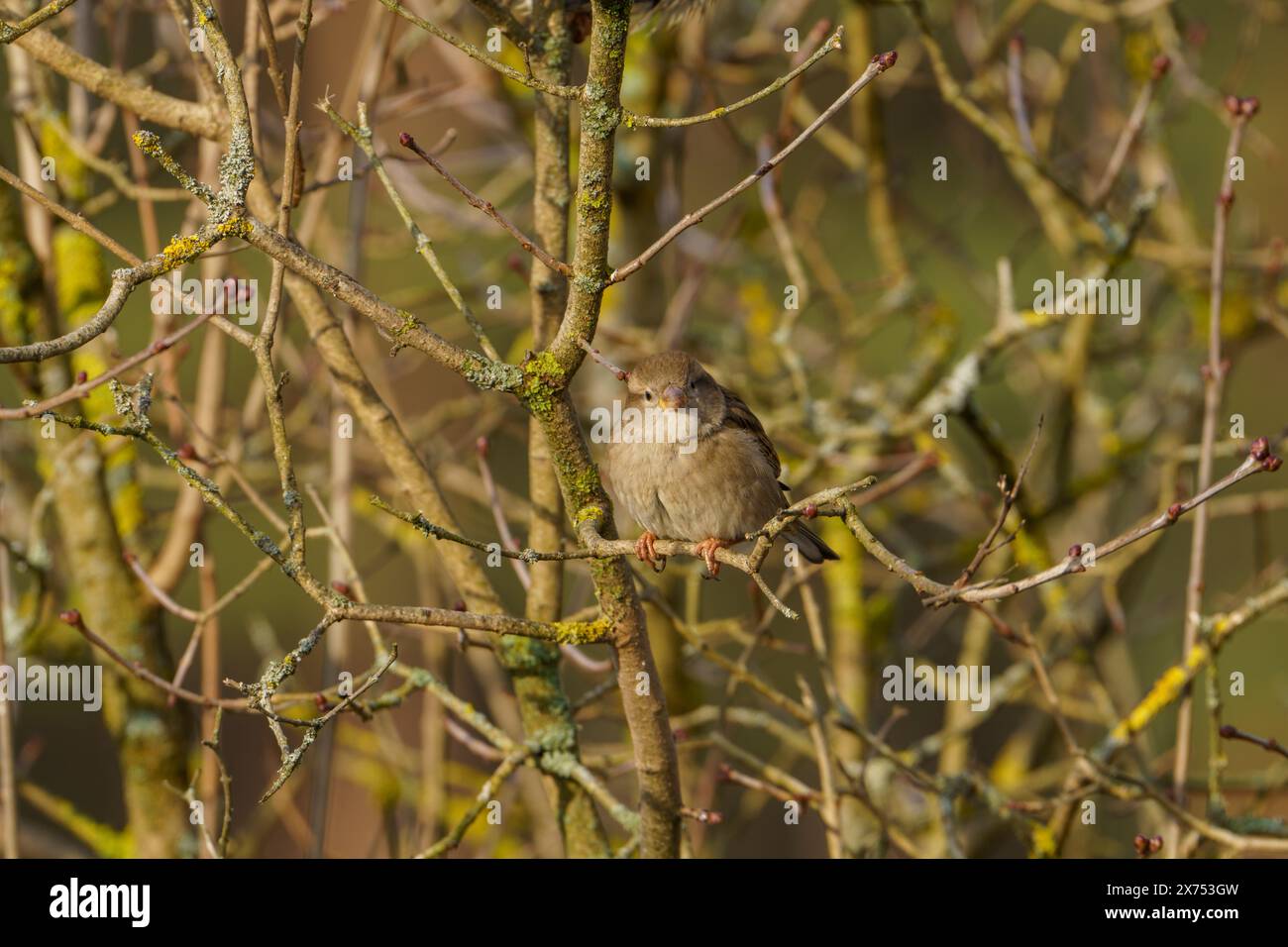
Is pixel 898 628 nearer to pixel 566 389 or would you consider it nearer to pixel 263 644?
pixel 263 644

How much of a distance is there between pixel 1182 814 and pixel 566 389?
1.85 m

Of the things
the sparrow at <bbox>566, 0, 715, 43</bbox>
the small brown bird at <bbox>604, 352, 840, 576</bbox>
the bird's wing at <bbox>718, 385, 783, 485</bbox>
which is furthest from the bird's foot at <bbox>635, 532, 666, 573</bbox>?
the sparrow at <bbox>566, 0, 715, 43</bbox>

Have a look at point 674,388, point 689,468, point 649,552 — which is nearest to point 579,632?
point 649,552

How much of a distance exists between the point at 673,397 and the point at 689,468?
0.20 meters

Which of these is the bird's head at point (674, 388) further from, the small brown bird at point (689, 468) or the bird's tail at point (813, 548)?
the bird's tail at point (813, 548)

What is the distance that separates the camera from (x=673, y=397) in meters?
3.72

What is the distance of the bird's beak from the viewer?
3719 millimetres

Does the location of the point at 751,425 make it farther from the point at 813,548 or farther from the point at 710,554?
the point at 710,554

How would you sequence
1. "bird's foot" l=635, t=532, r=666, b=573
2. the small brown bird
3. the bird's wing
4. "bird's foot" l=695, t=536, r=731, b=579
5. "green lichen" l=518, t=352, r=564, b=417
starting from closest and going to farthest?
"green lichen" l=518, t=352, r=564, b=417 → "bird's foot" l=695, t=536, r=731, b=579 → "bird's foot" l=635, t=532, r=666, b=573 → the small brown bird → the bird's wing

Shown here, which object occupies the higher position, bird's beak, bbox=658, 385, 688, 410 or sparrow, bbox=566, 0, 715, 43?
sparrow, bbox=566, 0, 715, 43

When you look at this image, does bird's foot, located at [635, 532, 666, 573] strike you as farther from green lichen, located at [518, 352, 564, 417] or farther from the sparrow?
the sparrow

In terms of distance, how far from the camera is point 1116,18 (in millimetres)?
5305

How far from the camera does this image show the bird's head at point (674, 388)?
3.75 metres

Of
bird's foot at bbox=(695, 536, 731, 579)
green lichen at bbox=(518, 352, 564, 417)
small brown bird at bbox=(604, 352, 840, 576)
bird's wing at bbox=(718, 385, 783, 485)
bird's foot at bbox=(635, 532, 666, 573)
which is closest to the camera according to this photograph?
green lichen at bbox=(518, 352, 564, 417)
